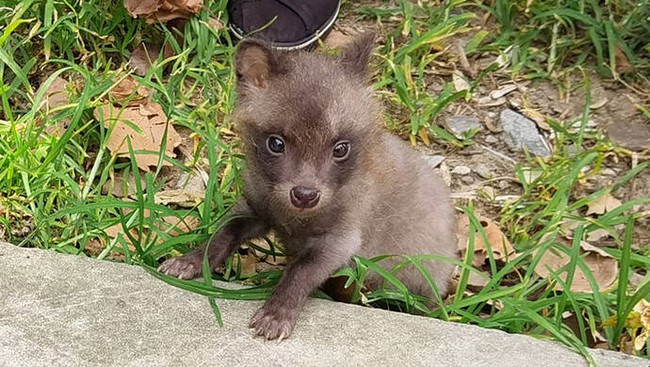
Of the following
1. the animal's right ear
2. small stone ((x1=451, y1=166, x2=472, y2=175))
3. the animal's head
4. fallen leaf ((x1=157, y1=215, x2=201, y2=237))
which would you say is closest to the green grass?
fallen leaf ((x1=157, y1=215, x2=201, y2=237))

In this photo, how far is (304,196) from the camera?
3150mm

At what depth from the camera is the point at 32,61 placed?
4691 mm

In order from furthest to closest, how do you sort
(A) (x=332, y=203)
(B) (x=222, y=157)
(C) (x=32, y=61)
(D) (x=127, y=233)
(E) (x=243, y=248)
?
(C) (x=32, y=61)
(B) (x=222, y=157)
(E) (x=243, y=248)
(D) (x=127, y=233)
(A) (x=332, y=203)

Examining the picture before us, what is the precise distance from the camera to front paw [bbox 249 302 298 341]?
124 inches

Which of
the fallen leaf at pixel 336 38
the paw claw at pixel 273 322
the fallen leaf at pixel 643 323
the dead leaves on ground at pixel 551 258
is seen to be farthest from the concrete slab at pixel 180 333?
the fallen leaf at pixel 336 38

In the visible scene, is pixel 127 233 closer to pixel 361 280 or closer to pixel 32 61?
pixel 361 280

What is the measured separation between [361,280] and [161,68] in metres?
1.89

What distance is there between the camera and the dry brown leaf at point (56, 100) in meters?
4.45

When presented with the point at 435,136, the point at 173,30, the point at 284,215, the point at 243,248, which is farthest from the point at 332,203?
the point at 173,30

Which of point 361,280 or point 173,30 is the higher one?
point 173,30

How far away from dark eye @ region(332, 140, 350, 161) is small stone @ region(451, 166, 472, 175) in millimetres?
1508

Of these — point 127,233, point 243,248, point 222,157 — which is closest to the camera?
point 127,233

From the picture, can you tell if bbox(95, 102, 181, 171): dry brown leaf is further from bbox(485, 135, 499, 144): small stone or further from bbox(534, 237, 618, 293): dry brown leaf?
bbox(534, 237, 618, 293): dry brown leaf

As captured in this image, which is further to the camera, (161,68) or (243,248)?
(161,68)
